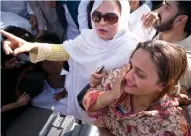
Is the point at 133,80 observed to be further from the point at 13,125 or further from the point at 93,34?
the point at 13,125

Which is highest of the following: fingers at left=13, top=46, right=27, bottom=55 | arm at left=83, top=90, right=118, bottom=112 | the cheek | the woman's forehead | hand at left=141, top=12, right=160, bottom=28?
the woman's forehead

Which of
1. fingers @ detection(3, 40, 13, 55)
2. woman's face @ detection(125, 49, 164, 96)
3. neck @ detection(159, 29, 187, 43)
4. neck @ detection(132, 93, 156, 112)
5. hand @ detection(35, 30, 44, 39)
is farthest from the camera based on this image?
hand @ detection(35, 30, 44, 39)

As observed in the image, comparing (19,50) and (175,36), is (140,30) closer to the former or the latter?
(175,36)

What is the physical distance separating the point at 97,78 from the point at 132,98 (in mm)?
210

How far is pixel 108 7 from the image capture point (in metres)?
1.79

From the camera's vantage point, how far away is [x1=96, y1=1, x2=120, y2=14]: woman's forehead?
1.78m

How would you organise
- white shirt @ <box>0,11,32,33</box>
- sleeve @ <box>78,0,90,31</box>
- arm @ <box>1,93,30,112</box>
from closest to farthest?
arm @ <box>1,93,30,112</box> → sleeve @ <box>78,0,90,31</box> → white shirt @ <box>0,11,32,33</box>

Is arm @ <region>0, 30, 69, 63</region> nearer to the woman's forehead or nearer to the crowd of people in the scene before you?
the crowd of people

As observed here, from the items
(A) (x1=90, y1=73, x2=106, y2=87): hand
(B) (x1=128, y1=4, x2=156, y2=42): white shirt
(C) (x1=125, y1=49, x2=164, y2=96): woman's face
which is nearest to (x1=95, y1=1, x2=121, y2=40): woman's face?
(B) (x1=128, y1=4, x2=156, y2=42): white shirt

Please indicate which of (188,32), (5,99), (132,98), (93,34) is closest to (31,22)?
(5,99)

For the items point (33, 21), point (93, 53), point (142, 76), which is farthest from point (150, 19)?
point (33, 21)

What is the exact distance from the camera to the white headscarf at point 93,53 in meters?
1.77

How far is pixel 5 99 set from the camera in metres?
2.27

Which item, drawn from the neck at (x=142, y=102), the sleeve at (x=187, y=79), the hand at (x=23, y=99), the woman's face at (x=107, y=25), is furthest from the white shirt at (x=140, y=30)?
the hand at (x=23, y=99)
